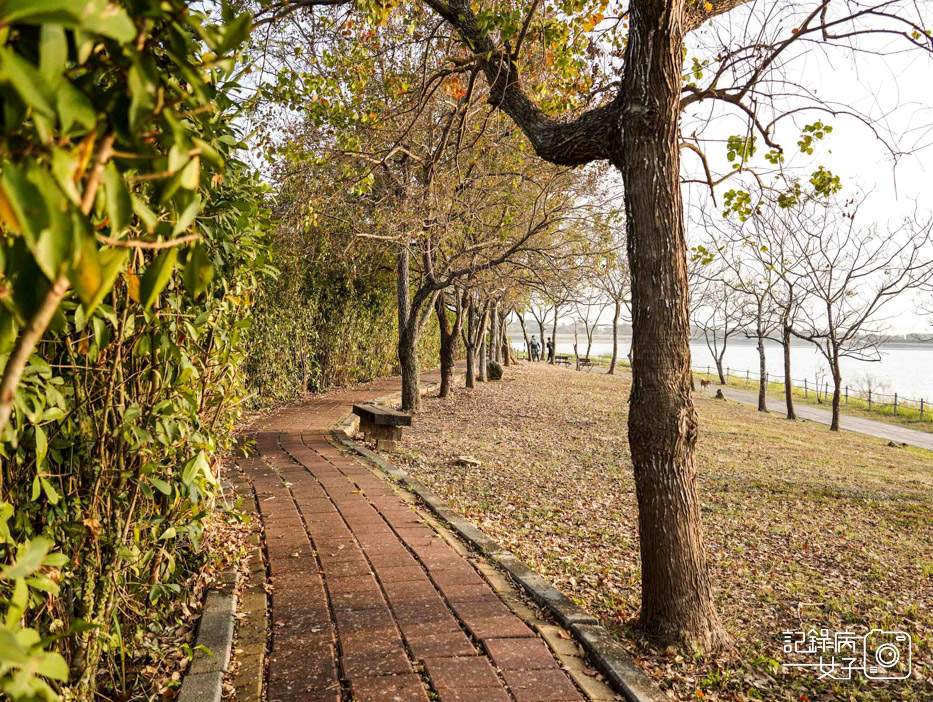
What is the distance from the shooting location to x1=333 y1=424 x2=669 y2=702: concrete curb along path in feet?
10.1

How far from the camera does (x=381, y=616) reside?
3527 mm

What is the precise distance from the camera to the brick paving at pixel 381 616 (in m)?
2.90

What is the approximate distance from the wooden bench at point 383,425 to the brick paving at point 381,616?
7.70ft

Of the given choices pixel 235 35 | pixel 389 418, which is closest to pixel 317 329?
pixel 389 418

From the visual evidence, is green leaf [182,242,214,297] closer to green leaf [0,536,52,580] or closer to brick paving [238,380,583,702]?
green leaf [0,536,52,580]

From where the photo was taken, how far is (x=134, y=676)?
9.20 ft

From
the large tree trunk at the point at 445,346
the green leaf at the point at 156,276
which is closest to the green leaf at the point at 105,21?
the green leaf at the point at 156,276

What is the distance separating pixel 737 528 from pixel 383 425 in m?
4.66

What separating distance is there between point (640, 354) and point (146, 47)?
3.23 metres

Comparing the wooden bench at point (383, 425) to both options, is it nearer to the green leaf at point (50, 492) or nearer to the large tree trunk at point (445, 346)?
the large tree trunk at point (445, 346)

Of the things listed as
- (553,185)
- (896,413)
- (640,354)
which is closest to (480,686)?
(640,354)

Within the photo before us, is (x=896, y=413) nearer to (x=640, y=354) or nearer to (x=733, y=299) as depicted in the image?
(x=733, y=299)

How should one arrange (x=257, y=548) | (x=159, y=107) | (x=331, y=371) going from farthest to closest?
(x=331, y=371) < (x=257, y=548) < (x=159, y=107)

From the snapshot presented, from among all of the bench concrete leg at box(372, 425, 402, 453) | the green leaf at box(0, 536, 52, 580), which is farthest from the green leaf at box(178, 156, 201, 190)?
the bench concrete leg at box(372, 425, 402, 453)
